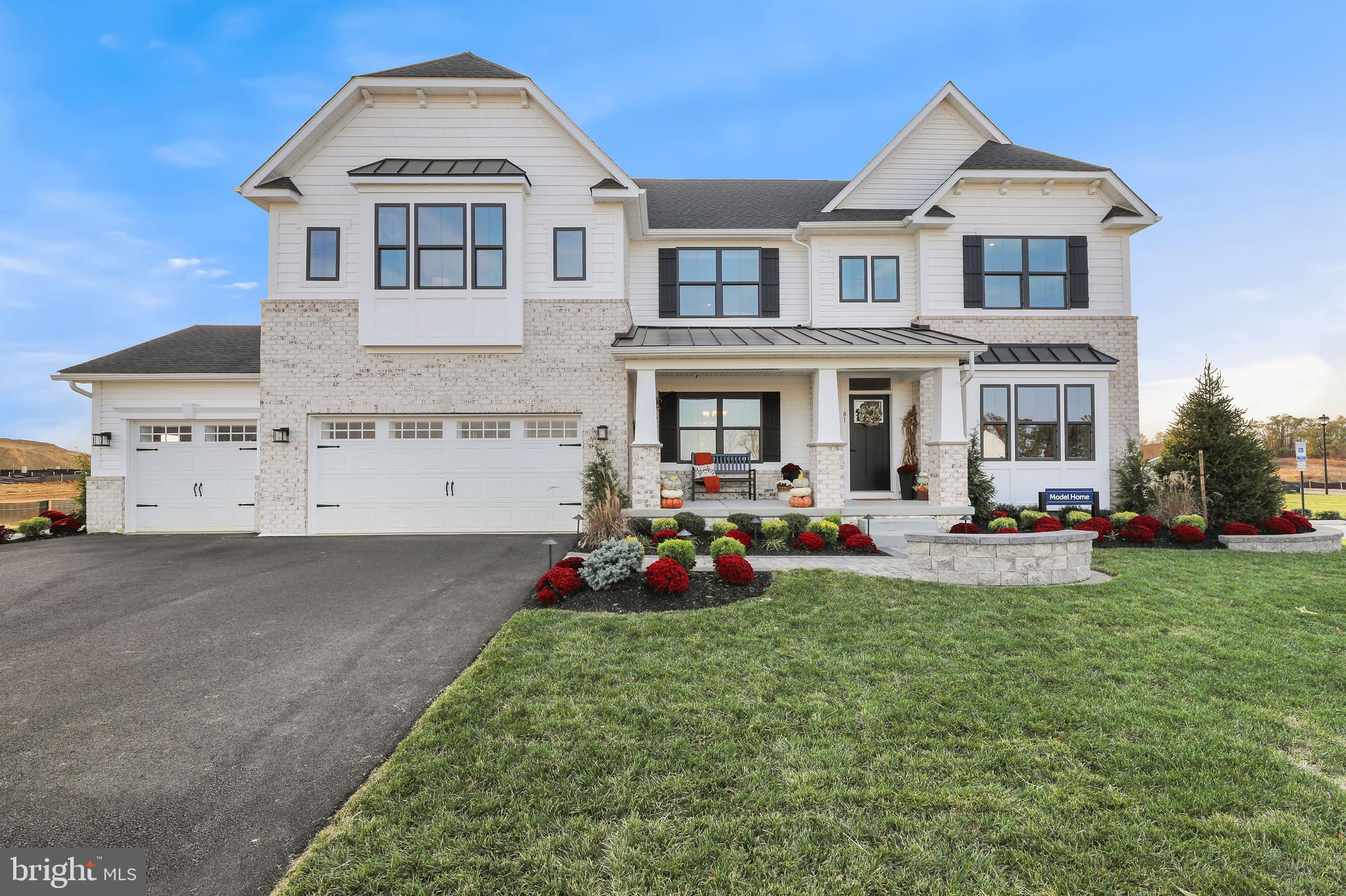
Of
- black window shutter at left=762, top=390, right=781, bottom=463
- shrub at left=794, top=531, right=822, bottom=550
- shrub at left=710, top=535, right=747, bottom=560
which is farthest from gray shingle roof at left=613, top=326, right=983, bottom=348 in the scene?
shrub at left=710, top=535, right=747, bottom=560

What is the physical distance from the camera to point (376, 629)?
17.3 feet

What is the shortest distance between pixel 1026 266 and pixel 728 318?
722cm

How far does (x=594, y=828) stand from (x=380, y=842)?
0.90 meters

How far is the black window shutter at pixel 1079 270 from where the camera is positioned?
1291 cm

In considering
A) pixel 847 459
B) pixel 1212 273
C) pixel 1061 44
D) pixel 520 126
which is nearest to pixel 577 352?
pixel 520 126

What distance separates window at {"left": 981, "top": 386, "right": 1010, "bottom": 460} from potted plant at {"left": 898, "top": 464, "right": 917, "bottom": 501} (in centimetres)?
167

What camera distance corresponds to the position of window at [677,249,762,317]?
13.5m

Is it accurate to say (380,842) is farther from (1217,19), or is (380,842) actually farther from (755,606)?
(1217,19)

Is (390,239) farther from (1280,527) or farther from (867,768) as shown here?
(1280,527)

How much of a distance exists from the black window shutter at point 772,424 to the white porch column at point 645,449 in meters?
3.39

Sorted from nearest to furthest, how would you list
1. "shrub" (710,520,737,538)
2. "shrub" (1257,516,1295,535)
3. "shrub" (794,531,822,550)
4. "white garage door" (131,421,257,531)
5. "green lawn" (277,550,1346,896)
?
"green lawn" (277,550,1346,896), "shrub" (794,531,822,550), "shrub" (710,520,737,538), "shrub" (1257,516,1295,535), "white garage door" (131,421,257,531)

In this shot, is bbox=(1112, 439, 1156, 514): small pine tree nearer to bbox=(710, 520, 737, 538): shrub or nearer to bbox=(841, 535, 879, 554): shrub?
bbox=(841, 535, 879, 554): shrub

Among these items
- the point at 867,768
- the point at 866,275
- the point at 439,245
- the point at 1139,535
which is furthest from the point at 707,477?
the point at 867,768

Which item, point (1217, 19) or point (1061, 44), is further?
point (1061, 44)
